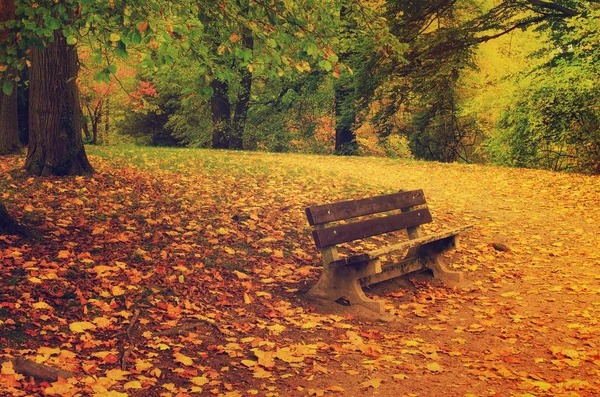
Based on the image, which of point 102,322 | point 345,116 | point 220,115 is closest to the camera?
point 102,322

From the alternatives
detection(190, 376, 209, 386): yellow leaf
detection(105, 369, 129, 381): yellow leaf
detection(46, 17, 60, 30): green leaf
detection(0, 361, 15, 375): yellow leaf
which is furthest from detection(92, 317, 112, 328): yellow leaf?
detection(46, 17, 60, 30): green leaf

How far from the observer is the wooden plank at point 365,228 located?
5980 millimetres

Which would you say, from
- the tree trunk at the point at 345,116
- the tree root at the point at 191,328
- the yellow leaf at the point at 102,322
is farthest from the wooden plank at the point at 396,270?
the tree trunk at the point at 345,116

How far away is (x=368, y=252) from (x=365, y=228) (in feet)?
2.62

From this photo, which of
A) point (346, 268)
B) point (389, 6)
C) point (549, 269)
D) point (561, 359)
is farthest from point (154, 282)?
point (389, 6)

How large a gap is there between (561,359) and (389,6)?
1308cm

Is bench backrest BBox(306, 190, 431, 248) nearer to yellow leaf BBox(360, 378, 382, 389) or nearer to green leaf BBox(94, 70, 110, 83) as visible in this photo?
yellow leaf BBox(360, 378, 382, 389)

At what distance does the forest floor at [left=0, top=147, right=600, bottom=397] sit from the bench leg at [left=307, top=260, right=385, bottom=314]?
0.44ft

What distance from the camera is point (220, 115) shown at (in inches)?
1014

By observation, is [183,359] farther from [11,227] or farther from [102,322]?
[11,227]

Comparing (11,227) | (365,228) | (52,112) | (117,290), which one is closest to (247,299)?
(117,290)

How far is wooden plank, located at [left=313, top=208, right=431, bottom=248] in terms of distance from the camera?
19.6ft

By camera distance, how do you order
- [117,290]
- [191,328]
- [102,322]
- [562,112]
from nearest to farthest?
[102,322]
[191,328]
[117,290]
[562,112]

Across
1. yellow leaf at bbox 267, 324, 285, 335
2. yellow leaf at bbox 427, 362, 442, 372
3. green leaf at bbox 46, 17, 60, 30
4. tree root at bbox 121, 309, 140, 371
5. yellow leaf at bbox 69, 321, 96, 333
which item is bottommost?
yellow leaf at bbox 427, 362, 442, 372
